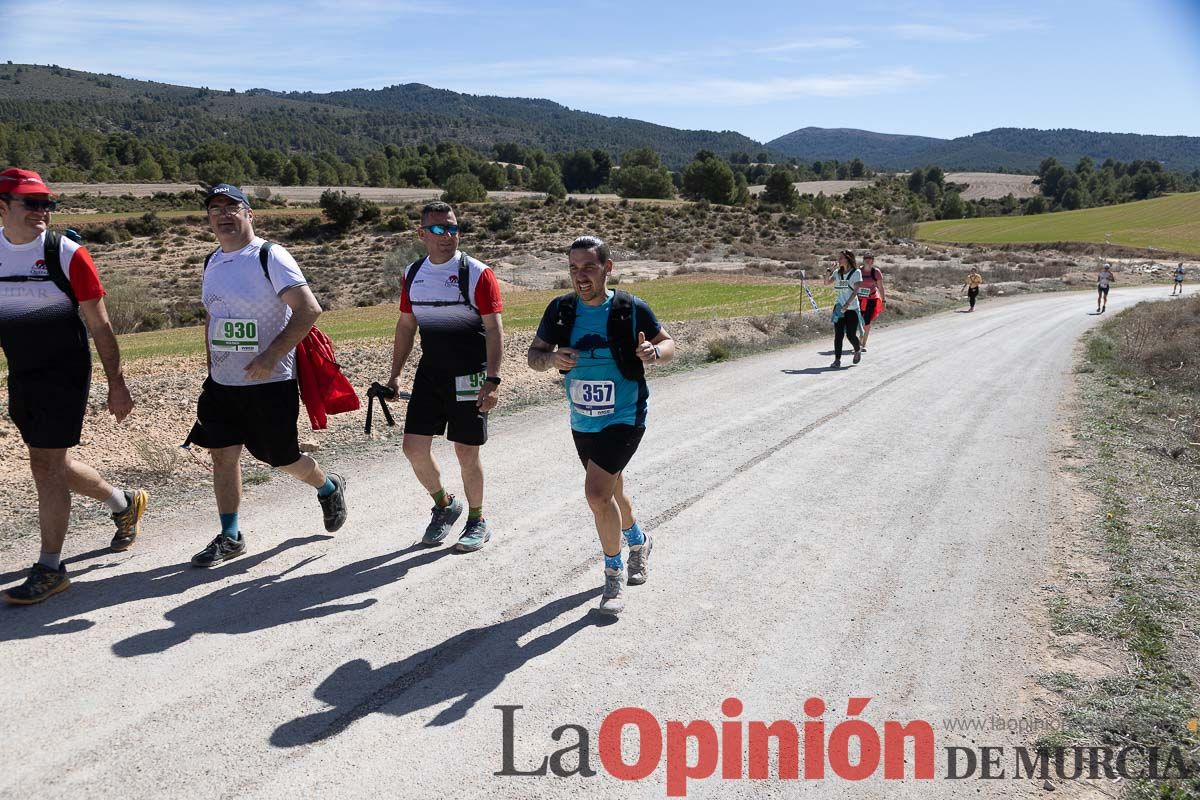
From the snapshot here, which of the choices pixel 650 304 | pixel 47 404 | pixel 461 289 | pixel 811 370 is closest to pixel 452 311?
pixel 461 289

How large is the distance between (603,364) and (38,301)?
10.2 feet

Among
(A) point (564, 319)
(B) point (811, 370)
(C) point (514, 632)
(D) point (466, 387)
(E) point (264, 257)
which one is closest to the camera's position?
(C) point (514, 632)

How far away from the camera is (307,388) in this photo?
5.32 meters

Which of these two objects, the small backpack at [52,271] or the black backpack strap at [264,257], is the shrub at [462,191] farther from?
the small backpack at [52,271]

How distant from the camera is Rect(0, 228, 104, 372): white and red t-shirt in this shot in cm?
456

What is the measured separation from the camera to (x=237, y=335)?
195 inches

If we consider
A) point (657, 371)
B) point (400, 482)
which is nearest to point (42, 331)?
point (400, 482)

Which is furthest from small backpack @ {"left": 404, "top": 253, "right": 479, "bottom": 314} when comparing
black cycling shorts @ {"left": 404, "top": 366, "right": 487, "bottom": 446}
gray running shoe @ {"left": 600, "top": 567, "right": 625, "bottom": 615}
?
gray running shoe @ {"left": 600, "top": 567, "right": 625, "bottom": 615}

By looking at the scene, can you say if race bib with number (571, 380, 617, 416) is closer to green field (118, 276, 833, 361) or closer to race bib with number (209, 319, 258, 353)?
race bib with number (209, 319, 258, 353)

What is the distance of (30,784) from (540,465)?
5.02 m

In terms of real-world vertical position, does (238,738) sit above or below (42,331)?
below

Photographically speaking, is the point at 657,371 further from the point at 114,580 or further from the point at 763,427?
the point at 114,580

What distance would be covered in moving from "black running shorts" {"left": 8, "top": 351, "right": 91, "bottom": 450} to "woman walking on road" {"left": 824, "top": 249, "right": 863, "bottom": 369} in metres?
12.0

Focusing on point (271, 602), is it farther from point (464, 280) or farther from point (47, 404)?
point (464, 280)
